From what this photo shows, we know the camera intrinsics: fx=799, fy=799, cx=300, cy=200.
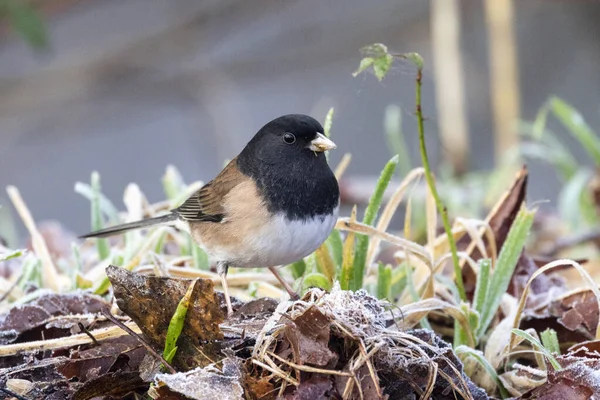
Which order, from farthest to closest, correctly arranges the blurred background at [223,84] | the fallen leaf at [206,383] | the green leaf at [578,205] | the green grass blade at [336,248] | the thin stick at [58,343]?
the blurred background at [223,84] < the green leaf at [578,205] < the green grass blade at [336,248] < the thin stick at [58,343] < the fallen leaf at [206,383]

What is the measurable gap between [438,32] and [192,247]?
2322 mm

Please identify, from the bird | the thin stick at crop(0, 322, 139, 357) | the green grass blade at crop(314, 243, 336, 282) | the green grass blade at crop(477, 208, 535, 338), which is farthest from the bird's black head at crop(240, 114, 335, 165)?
the thin stick at crop(0, 322, 139, 357)

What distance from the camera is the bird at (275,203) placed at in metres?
1.68

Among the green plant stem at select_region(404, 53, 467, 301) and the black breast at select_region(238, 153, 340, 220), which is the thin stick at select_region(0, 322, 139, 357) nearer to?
the black breast at select_region(238, 153, 340, 220)

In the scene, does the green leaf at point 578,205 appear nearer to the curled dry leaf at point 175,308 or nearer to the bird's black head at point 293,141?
the bird's black head at point 293,141

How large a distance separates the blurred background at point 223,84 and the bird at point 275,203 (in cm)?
325

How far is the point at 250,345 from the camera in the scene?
1321mm

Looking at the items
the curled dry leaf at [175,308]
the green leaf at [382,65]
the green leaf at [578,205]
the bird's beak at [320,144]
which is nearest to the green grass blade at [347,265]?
the bird's beak at [320,144]

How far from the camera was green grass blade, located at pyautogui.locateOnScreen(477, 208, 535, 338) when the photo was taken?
67.4 inches

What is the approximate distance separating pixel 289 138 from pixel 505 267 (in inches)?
21.8

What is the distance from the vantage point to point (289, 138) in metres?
1.81

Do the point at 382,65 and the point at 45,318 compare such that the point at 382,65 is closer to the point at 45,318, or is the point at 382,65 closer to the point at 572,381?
the point at 572,381

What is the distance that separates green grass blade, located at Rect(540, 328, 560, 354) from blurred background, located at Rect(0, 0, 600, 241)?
11.8 ft

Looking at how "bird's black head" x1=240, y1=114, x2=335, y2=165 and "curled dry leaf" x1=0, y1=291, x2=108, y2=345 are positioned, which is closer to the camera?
"curled dry leaf" x1=0, y1=291, x2=108, y2=345
